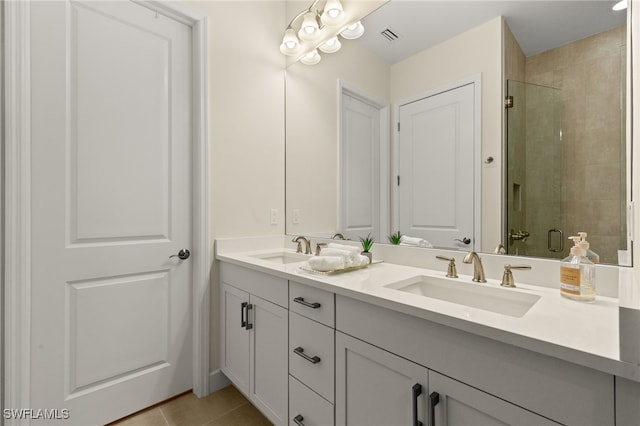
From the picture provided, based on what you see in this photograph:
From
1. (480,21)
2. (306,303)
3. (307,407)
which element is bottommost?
(307,407)

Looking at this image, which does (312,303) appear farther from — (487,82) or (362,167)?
(487,82)

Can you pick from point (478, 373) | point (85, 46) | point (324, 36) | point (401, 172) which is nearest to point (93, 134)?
point (85, 46)

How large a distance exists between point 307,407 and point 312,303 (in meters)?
0.41

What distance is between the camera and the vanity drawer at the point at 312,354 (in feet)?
3.56

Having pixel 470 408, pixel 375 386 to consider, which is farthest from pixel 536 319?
pixel 375 386

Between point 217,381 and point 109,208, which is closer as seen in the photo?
point 109,208

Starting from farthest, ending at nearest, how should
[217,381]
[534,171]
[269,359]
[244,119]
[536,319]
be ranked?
[244,119]
[217,381]
[269,359]
[534,171]
[536,319]

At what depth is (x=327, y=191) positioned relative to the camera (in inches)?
76.0

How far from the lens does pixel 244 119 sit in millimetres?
1962

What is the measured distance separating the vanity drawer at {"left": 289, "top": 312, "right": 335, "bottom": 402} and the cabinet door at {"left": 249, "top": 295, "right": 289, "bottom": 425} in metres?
0.06

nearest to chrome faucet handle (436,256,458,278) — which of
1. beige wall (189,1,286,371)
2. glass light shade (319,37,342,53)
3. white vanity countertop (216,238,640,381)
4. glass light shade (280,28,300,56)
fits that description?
white vanity countertop (216,238,640,381)

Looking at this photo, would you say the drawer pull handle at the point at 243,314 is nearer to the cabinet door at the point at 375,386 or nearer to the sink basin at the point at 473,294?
the cabinet door at the point at 375,386

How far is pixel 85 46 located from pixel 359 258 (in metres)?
1.67

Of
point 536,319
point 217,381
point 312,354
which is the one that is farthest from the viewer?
point 217,381
